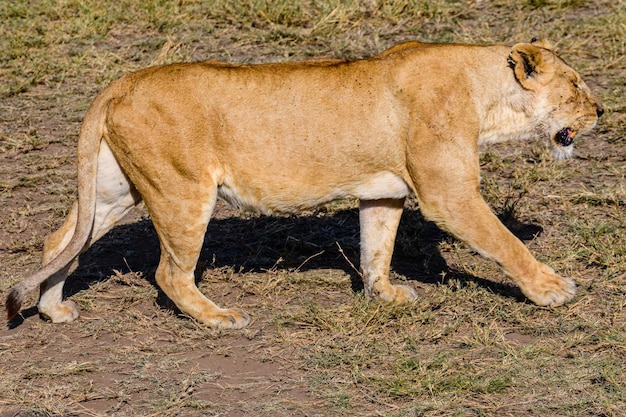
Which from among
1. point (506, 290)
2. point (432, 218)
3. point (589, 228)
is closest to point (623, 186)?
point (589, 228)

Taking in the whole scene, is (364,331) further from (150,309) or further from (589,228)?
(589,228)

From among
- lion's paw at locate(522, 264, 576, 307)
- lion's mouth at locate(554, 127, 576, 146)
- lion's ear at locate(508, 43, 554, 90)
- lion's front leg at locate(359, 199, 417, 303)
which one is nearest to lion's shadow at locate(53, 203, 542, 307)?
lion's front leg at locate(359, 199, 417, 303)

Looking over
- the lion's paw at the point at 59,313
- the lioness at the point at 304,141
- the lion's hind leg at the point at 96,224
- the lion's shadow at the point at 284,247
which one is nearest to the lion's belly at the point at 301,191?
Result: the lioness at the point at 304,141

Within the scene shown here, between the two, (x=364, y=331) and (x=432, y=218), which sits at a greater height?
(x=432, y=218)

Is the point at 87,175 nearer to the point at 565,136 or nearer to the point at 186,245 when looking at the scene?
the point at 186,245

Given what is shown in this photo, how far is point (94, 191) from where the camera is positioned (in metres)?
4.67

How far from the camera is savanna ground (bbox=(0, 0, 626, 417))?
13.6ft

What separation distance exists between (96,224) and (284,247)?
114 centimetres

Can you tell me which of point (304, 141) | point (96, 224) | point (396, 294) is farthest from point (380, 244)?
point (96, 224)

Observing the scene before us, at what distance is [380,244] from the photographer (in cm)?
500

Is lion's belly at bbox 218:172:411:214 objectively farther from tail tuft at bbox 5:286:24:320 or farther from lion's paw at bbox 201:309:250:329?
tail tuft at bbox 5:286:24:320

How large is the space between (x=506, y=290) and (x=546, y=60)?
1036mm

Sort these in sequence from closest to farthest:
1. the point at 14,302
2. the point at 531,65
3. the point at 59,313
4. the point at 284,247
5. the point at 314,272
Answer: the point at 14,302 → the point at 531,65 → the point at 59,313 → the point at 314,272 → the point at 284,247

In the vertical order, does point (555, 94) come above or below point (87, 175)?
above
